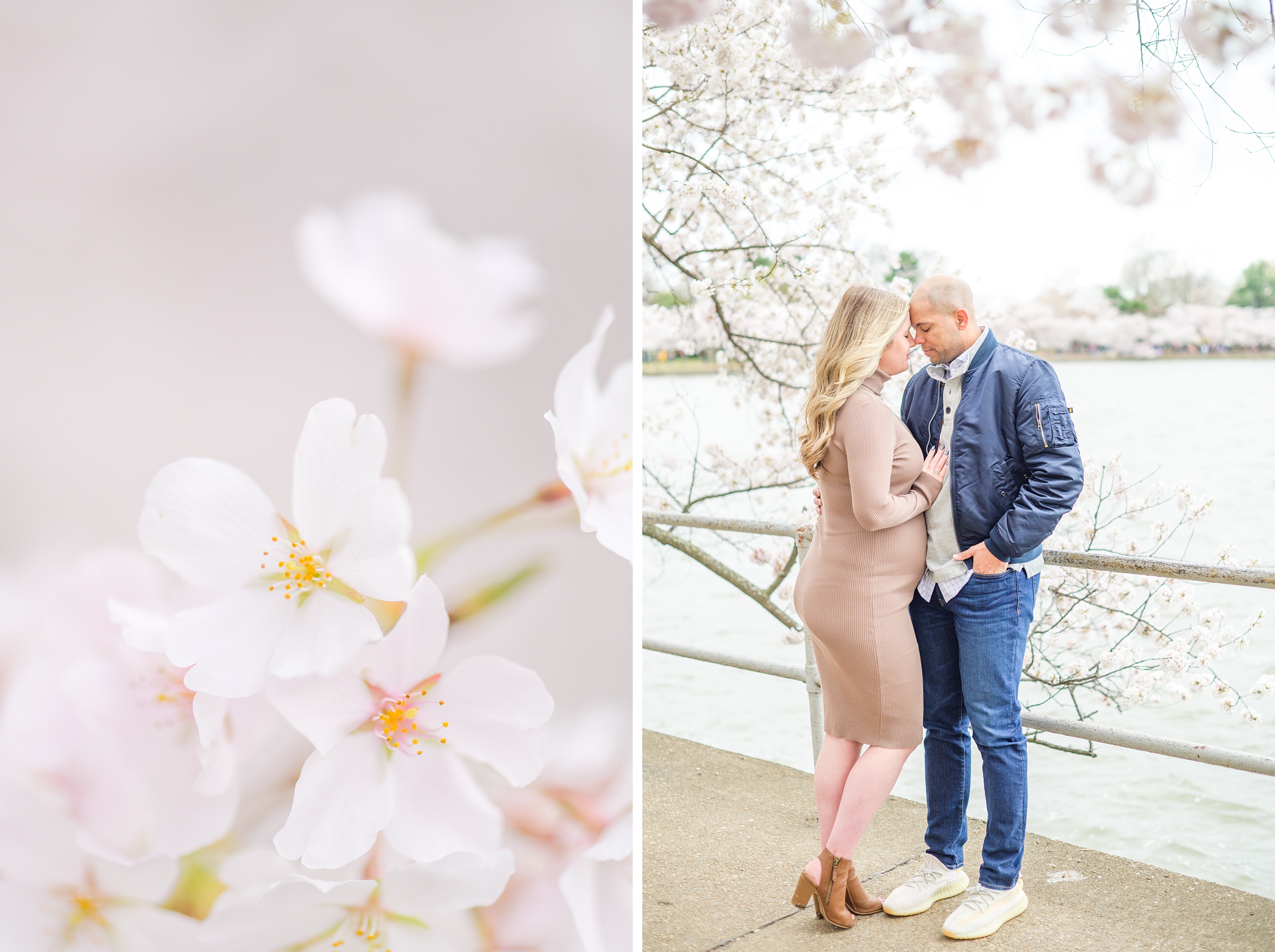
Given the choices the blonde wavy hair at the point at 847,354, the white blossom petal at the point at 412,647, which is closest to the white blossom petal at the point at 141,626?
the white blossom petal at the point at 412,647

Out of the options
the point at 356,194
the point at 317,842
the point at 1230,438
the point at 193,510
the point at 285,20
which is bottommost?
the point at 1230,438

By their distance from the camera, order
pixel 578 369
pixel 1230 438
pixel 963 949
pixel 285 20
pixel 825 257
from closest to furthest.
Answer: pixel 285 20, pixel 578 369, pixel 963 949, pixel 825 257, pixel 1230 438

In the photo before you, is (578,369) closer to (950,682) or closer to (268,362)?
(268,362)

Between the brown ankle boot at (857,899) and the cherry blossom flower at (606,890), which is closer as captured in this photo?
the cherry blossom flower at (606,890)

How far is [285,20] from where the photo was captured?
1.20 m

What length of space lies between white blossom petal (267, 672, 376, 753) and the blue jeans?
52.2 inches

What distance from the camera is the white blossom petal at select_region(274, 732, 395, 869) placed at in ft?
4.16

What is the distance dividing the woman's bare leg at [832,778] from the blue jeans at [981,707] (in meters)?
0.20

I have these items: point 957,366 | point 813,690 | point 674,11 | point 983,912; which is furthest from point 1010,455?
point 674,11

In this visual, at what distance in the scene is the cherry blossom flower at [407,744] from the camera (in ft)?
4.16

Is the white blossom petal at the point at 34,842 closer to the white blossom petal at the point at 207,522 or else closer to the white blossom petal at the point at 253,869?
the white blossom petal at the point at 253,869

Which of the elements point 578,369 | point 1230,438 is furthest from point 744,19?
point 1230,438

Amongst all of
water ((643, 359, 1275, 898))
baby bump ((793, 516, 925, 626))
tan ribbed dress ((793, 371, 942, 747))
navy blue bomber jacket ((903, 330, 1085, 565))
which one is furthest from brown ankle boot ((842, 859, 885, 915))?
water ((643, 359, 1275, 898))

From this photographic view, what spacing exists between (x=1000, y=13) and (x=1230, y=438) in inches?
355
